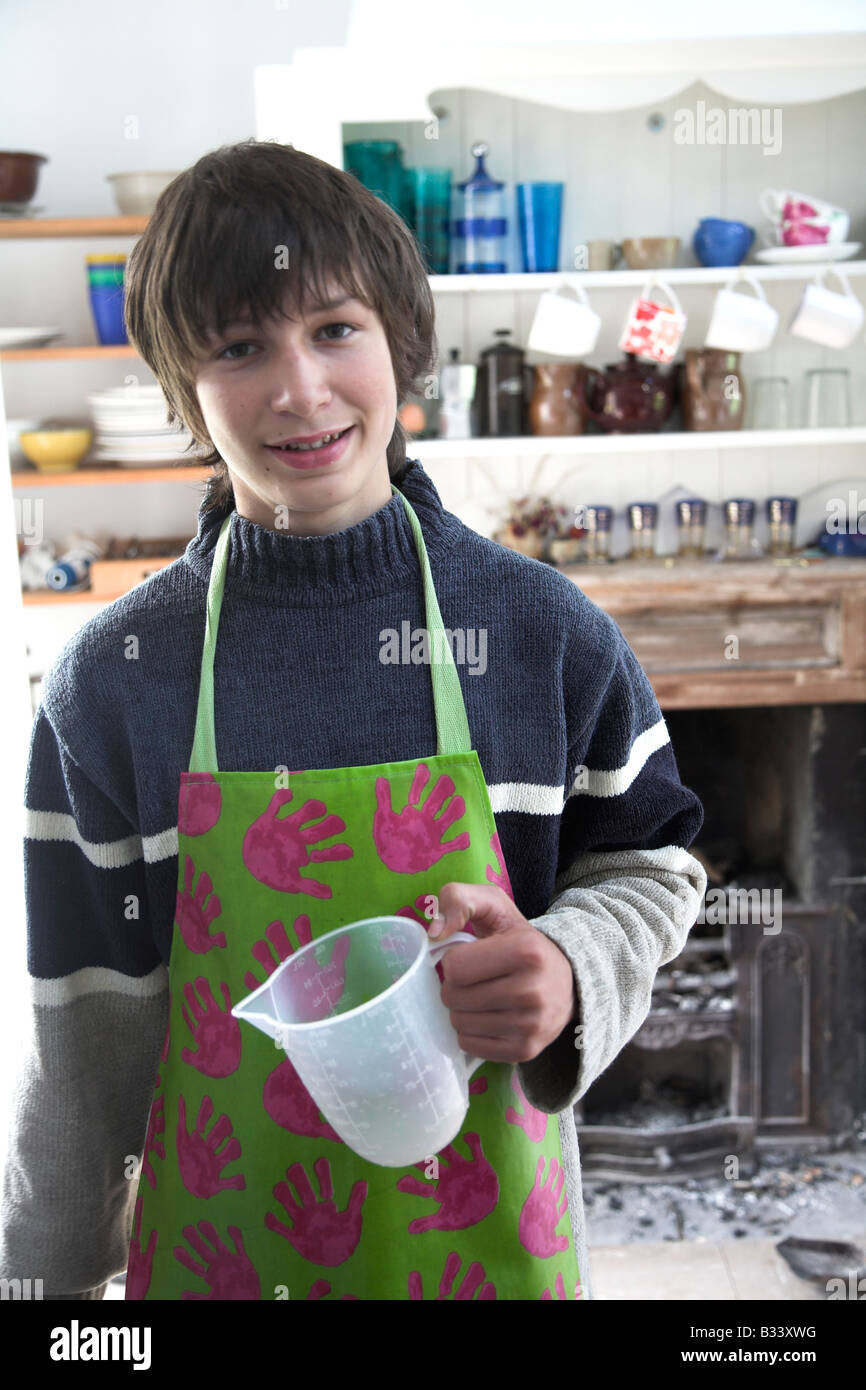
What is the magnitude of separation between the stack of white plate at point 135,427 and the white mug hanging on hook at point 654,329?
2.77ft

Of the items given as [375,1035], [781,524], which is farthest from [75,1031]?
[781,524]

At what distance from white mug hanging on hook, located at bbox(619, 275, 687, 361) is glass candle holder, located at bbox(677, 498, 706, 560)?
322 millimetres

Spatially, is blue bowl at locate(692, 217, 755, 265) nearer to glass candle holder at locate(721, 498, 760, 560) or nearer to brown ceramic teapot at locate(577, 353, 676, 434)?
brown ceramic teapot at locate(577, 353, 676, 434)

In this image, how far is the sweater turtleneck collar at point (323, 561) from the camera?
0.80m

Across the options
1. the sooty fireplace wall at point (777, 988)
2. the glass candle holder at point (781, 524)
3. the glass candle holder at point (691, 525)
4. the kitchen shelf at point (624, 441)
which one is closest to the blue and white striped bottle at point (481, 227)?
the kitchen shelf at point (624, 441)

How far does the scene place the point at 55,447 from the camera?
235cm

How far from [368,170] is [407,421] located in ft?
1.50

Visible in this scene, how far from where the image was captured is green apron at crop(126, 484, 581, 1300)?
0.76m

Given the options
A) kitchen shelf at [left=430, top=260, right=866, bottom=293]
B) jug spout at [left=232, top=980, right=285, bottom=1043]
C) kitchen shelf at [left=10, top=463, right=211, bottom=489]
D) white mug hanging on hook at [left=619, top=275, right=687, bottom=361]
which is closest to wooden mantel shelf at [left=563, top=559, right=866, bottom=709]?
white mug hanging on hook at [left=619, top=275, right=687, bottom=361]

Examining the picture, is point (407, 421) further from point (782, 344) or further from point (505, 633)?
point (505, 633)

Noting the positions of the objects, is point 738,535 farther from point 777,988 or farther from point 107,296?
point 107,296

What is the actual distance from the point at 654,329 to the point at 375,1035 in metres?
1.91
